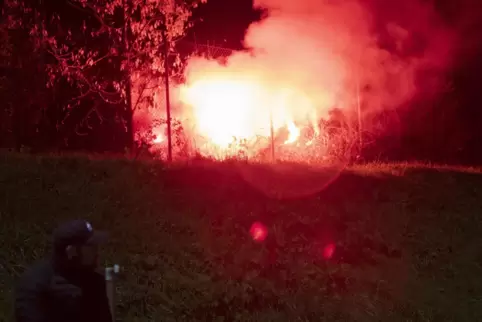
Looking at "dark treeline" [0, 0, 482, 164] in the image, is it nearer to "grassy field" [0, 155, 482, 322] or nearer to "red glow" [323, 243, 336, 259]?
"grassy field" [0, 155, 482, 322]

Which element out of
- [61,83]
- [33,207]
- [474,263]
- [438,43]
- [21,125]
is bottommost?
[474,263]

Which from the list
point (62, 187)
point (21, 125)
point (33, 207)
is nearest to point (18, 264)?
point (33, 207)

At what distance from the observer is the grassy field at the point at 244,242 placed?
6.49 m

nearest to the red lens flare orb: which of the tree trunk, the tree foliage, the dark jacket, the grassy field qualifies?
the grassy field

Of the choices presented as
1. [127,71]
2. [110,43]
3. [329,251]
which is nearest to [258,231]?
[329,251]

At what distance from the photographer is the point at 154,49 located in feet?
38.9

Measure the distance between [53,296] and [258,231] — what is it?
507 cm

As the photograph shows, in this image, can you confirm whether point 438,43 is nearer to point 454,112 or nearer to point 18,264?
point 454,112

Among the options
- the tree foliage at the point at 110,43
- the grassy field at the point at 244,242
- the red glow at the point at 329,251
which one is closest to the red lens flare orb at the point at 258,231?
the grassy field at the point at 244,242

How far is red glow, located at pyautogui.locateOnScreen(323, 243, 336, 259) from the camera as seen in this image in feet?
25.9

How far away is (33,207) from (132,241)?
1.42 m

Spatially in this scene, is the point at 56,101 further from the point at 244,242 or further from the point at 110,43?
the point at 244,242

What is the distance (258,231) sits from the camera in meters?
8.03

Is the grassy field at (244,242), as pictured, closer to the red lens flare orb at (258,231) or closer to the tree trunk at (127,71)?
the red lens flare orb at (258,231)
